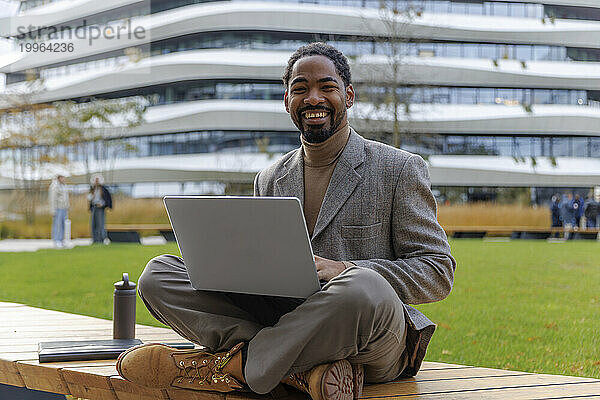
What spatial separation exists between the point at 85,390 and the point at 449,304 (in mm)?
5343

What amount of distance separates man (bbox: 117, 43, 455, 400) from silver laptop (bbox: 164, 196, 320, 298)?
105 mm

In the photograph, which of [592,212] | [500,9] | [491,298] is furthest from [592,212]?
[491,298]

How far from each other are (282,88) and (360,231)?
2932 cm

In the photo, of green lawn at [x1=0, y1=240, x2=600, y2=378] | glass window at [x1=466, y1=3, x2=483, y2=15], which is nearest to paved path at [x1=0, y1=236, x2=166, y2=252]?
green lawn at [x1=0, y1=240, x2=600, y2=378]

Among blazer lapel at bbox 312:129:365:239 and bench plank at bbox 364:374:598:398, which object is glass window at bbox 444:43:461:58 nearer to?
blazer lapel at bbox 312:129:365:239

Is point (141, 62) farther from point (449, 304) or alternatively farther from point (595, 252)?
point (449, 304)

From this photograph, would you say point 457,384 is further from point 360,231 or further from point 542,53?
point 542,53

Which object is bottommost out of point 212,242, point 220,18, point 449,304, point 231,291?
point 449,304

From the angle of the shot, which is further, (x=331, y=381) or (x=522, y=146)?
(x=522, y=146)

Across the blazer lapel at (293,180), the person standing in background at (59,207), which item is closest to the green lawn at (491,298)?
the person standing in background at (59,207)

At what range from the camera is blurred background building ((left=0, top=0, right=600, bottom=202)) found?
3189 cm

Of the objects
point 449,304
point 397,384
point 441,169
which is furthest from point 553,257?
point 441,169

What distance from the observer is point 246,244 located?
238 centimetres

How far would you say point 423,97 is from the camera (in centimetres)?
3256
